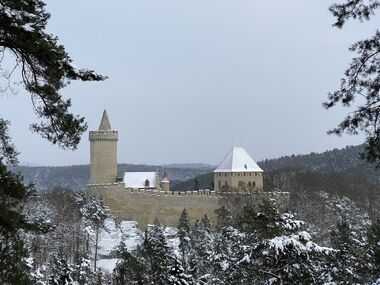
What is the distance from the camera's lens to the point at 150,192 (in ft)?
172

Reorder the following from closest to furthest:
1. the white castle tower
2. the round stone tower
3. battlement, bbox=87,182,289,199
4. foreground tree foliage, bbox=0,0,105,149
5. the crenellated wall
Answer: foreground tree foliage, bbox=0,0,105,149 < the crenellated wall < battlement, bbox=87,182,289,199 < the round stone tower < the white castle tower

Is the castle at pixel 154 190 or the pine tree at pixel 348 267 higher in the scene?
the castle at pixel 154 190

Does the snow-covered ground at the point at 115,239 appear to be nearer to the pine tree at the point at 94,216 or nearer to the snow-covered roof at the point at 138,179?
the pine tree at the point at 94,216

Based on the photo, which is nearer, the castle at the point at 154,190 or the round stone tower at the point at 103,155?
the castle at the point at 154,190

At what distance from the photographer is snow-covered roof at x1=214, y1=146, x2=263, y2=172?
→ 2293 inches

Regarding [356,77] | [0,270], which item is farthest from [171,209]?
[356,77]

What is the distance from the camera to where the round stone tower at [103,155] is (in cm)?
5525

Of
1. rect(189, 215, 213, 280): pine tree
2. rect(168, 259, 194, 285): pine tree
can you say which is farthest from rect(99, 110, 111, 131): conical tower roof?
rect(168, 259, 194, 285): pine tree

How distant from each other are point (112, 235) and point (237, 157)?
17529mm

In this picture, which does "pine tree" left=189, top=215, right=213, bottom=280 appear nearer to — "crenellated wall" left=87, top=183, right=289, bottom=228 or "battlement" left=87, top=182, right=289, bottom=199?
"crenellated wall" left=87, top=183, right=289, bottom=228

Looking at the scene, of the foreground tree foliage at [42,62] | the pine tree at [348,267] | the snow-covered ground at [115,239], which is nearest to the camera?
the foreground tree foliage at [42,62]

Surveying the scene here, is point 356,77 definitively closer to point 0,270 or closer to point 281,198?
point 0,270

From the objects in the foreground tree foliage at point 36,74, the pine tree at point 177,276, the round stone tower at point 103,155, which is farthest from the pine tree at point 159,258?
the round stone tower at point 103,155

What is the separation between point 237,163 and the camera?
58.5 meters
